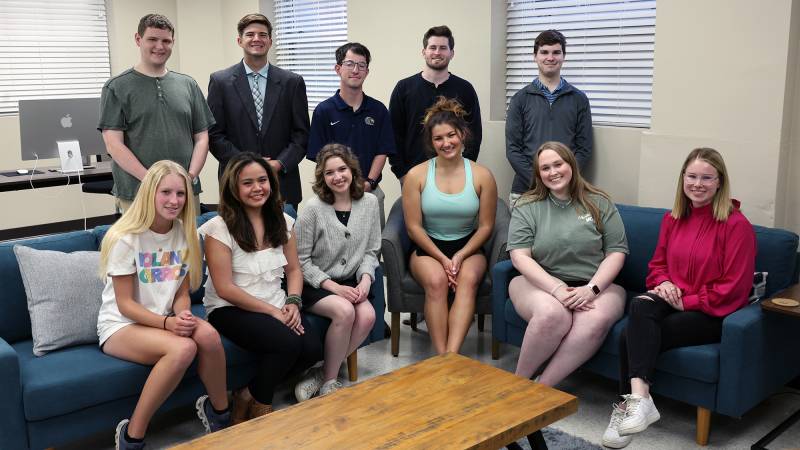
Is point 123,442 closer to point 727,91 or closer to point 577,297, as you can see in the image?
point 577,297

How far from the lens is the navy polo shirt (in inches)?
170

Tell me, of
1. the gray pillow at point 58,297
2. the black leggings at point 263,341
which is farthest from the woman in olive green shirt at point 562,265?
the gray pillow at point 58,297

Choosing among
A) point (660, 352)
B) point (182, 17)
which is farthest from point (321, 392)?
point (182, 17)

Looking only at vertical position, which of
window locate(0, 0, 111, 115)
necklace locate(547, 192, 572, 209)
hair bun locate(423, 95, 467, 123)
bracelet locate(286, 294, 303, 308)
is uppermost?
window locate(0, 0, 111, 115)

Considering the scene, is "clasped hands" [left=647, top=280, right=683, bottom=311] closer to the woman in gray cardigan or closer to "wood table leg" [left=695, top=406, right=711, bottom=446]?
"wood table leg" [left=695, top=406, right=711, bottom=446]

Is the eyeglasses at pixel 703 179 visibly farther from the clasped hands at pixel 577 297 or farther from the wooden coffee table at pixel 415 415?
the wooden coffee table at pixel 415 415

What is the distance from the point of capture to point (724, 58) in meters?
3.61

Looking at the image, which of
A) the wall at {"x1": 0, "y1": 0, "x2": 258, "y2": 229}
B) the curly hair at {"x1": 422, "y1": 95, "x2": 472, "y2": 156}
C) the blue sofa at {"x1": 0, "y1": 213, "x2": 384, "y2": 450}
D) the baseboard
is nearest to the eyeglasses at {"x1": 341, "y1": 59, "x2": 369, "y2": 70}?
the curly hair at {"x1": 422, "y1": 95, "x2": 472, "y2": 156}

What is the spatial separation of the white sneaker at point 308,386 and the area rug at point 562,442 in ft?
3.17

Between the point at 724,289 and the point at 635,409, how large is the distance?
0.60 meters

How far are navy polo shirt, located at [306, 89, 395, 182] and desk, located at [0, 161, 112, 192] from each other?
197 cm

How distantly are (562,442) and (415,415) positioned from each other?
0.92 m

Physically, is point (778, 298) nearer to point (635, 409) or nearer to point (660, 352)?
point (660, 352)

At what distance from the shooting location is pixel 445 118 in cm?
389
